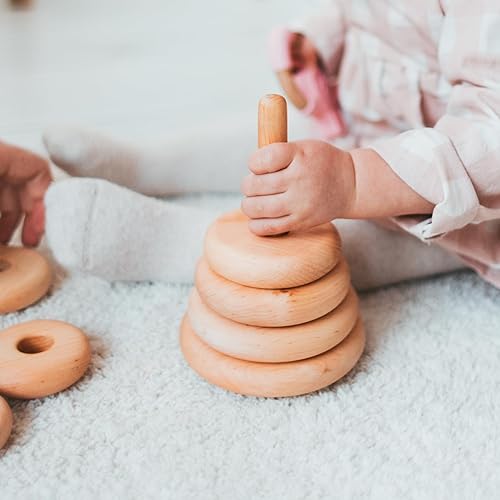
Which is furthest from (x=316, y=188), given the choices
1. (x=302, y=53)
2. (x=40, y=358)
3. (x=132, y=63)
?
(x=132, y=63)

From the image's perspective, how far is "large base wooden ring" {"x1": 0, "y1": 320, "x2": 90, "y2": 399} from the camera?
576 mm

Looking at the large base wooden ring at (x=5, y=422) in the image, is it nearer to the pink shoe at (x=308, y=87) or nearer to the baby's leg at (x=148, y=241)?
the baby's leg at (x=148, y=241)

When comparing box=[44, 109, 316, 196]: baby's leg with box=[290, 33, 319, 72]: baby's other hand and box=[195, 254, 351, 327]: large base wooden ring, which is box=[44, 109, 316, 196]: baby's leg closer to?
box=[290, 33, 319, 72]: baby's other hand

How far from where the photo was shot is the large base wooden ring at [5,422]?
53 centimetres

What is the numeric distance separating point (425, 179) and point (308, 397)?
0.19 meters

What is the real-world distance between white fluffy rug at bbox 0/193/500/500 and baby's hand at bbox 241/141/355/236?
5.4 inches

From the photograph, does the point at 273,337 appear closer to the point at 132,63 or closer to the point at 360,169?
the point at 360,169

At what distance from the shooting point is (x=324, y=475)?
1.72 feet

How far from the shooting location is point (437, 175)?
0.59 metres

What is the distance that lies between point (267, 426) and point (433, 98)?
0.38 m

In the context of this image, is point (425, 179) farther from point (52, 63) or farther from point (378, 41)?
point (52, 63)

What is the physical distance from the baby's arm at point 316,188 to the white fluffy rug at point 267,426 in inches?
5.1

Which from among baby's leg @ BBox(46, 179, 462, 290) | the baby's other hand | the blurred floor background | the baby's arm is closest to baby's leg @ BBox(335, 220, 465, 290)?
baby's leg @ BBox(46, 179, 462, 290)

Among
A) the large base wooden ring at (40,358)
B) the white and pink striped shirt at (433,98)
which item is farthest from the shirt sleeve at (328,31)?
the large base wooden ring at (40,358)
